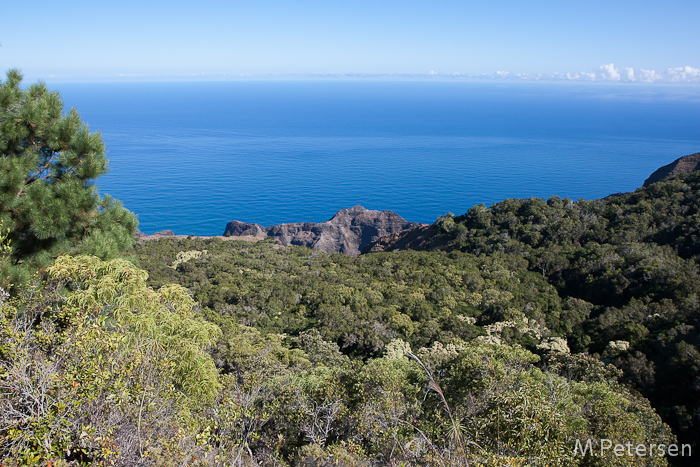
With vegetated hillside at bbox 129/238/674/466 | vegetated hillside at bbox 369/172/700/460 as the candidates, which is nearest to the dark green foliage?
vegetated hillside at bbox 129/238/674/466

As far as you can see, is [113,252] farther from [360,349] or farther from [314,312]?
[314,312]

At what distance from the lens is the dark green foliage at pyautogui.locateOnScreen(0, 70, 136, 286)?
25.3ft

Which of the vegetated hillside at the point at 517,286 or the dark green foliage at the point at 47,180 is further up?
the dark green foliage at the point at 47,180

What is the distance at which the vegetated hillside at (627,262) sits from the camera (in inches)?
607

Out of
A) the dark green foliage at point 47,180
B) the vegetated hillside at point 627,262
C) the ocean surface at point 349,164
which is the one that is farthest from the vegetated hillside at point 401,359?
the ocean surface at point 349,164

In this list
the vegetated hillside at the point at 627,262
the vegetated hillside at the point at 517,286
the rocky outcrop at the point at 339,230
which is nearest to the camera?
the vegetated hillside at the point at 627,262

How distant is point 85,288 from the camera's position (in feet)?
24.1

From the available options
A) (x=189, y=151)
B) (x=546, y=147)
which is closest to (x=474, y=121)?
(x=546, y=147)

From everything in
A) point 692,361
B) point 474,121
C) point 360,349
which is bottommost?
point 360,349

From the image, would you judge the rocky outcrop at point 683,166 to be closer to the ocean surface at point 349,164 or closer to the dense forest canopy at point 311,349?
the ocean surface at point 349,164

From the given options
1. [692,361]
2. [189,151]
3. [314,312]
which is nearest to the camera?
[692,361]

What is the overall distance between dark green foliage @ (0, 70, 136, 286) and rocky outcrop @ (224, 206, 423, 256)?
4437cm

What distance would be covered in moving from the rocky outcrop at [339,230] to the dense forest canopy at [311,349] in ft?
82.1

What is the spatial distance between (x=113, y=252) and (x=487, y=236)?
31.8 m
